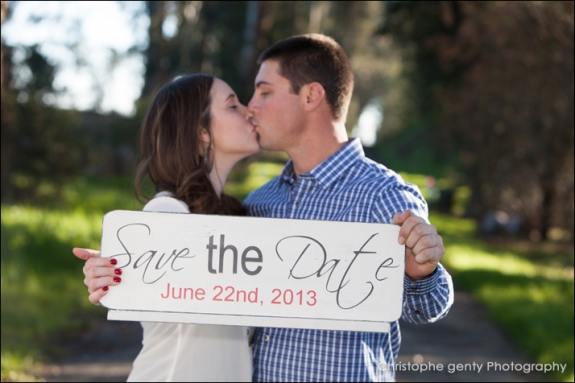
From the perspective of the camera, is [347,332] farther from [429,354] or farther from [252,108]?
[429,354]

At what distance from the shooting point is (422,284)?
330 centimetres

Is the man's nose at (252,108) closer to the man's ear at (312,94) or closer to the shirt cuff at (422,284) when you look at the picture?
the man's ear at (312,94)

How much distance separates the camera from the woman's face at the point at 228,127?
4078 millimetres

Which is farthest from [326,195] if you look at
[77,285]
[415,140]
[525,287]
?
[415,140]

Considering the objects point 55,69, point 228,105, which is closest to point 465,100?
point 55,69

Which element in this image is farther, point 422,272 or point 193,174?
point 193,174

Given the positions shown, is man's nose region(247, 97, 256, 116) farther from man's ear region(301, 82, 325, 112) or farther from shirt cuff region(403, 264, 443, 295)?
shirt cuff region(403, 264, 443, 295)

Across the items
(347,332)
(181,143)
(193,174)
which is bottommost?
(347,332)

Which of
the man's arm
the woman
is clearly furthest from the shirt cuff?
the woman

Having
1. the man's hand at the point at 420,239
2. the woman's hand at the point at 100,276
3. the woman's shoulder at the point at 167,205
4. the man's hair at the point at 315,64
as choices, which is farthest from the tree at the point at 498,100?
the woman's hand at the point at 100,276

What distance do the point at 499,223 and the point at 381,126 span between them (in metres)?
56.6

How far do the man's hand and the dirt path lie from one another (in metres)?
3.48

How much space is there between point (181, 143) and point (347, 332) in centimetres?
108

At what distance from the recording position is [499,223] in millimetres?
22359
